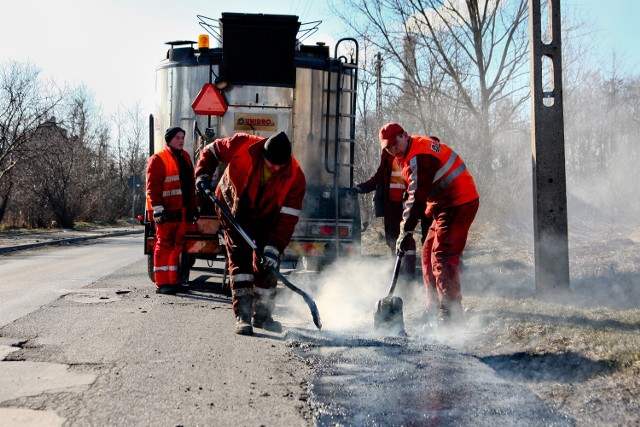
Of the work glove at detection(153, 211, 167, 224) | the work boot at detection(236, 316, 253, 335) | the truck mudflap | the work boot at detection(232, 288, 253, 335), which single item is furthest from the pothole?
the work boot at detection(236, 316, 253, 335)

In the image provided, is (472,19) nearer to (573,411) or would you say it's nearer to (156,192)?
(156,192)

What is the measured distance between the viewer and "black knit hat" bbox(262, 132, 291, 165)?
488 centimetres

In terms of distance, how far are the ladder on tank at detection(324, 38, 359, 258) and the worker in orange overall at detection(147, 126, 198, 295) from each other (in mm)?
1690

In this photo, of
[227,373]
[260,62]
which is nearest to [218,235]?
[260,62]

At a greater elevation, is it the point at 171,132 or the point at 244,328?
the point at 171,132

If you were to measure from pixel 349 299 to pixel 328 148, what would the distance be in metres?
1.94

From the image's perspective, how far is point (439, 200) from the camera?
525 centimetres

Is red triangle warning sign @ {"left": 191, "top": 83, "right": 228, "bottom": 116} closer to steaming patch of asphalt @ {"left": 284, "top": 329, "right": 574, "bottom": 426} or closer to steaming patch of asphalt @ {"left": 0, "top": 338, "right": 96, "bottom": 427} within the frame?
steaming patch of asphalt @ {"left": 284, "top": 329, "right": 574, "bottom": 426}

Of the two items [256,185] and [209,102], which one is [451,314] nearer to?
[256,185]

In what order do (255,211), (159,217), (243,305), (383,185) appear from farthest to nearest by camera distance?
(383,185) → (159,217) → (255,211) → (243,305)

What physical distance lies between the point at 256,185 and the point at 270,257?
610 millimetres

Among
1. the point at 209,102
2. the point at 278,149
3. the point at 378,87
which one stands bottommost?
the point at 278,149

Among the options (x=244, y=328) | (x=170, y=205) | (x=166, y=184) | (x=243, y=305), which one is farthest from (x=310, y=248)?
(x=244, y=328)

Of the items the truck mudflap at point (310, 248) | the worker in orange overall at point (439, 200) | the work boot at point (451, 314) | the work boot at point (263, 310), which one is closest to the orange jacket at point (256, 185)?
the work boot at point (263, 310)
